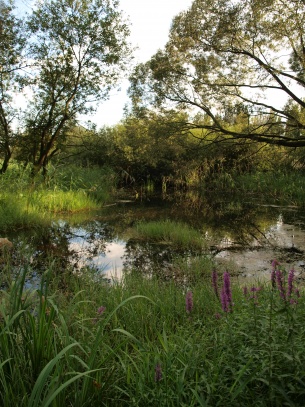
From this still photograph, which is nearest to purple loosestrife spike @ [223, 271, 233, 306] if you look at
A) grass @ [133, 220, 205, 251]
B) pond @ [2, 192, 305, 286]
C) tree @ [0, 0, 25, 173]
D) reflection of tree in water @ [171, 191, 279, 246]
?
pond @ [2, 192, 305, 286]

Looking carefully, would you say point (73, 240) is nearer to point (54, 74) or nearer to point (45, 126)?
point (45, 126)

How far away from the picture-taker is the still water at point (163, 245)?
569cm

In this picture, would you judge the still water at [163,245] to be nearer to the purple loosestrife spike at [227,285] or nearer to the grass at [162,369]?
the grass at [162,369]

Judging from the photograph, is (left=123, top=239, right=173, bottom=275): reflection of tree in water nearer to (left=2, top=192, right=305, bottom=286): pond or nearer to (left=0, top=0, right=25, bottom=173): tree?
(left=2, top=192, right=305, bottom=286): pond

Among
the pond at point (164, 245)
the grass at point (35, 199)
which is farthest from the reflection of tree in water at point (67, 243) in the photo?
the grass at point (35, 199)

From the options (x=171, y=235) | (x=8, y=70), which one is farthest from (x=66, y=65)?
(x=171, y=235)

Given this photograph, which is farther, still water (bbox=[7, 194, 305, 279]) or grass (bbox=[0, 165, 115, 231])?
grass (bbox=[0, 165, 115, 231])

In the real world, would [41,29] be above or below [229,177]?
above

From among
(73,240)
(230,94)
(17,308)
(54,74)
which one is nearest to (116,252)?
(73,240)

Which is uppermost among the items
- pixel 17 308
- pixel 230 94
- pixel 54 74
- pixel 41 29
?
pixel 41 29

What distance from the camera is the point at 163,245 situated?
7.02 metres

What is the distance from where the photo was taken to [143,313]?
10.2ft

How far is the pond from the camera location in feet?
18.5

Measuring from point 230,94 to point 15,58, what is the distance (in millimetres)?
7390
